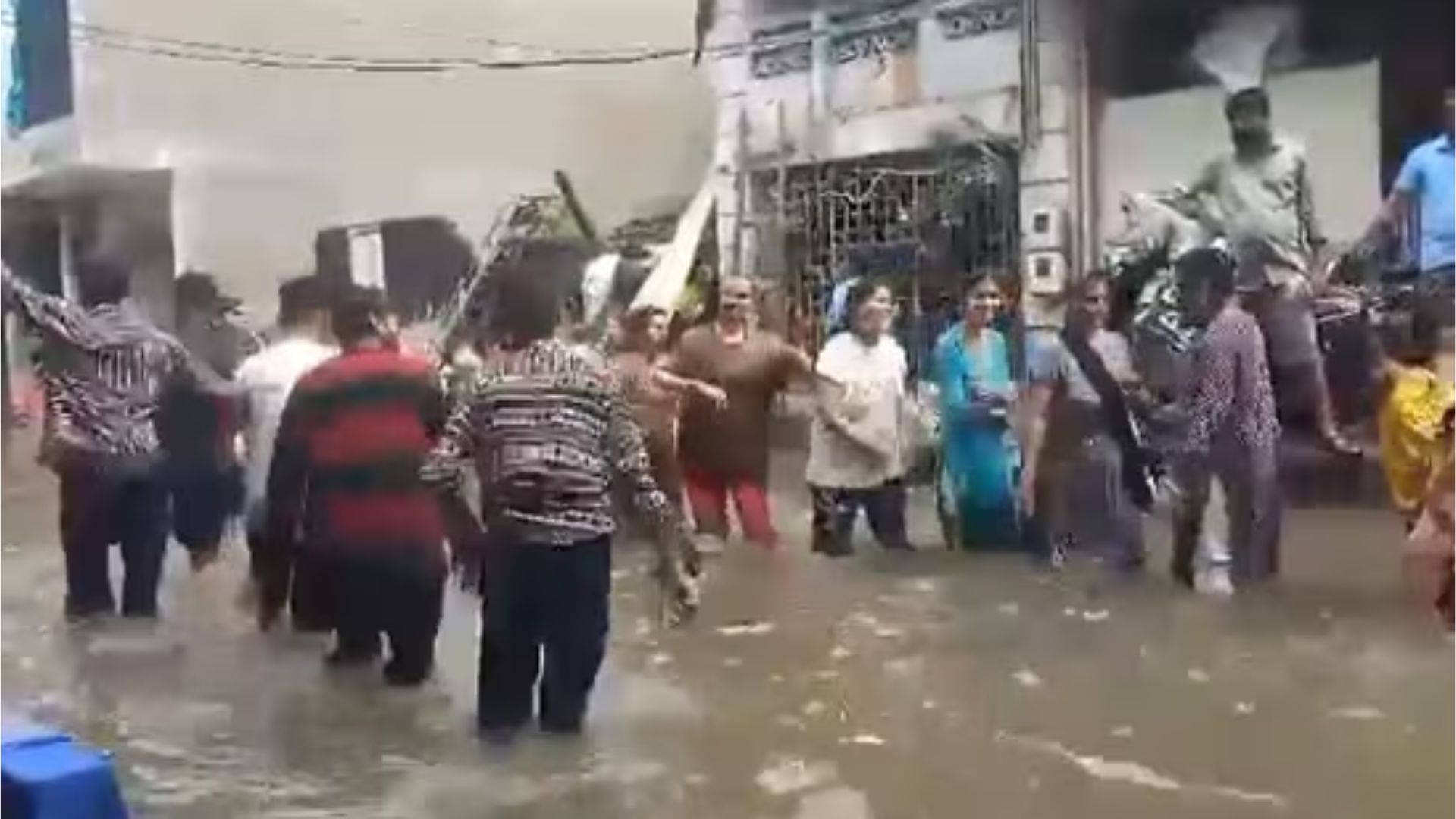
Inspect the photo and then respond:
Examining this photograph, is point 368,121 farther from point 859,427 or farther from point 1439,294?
point 1439,294

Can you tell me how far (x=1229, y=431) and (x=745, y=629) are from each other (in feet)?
1.37

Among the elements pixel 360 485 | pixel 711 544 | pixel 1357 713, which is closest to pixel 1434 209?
pixel 1357 713

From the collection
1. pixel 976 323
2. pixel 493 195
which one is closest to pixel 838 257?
pixel 976 323

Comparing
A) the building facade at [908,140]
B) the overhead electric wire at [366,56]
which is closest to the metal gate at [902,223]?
the building facade at [908,140]

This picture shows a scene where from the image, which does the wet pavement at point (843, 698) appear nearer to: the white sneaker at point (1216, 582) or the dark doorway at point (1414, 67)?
the white sneaker at point (1216, 582)

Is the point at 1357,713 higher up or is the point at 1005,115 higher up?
the point at 1005,115

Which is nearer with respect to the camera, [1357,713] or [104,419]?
[104,419]

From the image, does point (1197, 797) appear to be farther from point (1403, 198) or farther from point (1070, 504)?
point (1403, 198)

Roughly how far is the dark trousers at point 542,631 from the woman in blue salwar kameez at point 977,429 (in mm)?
285

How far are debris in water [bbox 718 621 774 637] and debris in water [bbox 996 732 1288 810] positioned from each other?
0.67 feet

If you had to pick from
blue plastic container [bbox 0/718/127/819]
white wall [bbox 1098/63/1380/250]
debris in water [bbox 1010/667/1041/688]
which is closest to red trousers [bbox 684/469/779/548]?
debris in water [bbox 1010/667/1041/688]

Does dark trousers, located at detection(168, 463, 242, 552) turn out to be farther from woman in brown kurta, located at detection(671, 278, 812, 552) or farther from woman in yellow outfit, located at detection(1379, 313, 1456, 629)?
woman in yellow outfit, located at detection(1379, 313, 1456, 629)

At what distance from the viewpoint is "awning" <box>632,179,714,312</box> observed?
54.6 inches

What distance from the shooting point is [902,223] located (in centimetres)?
142
